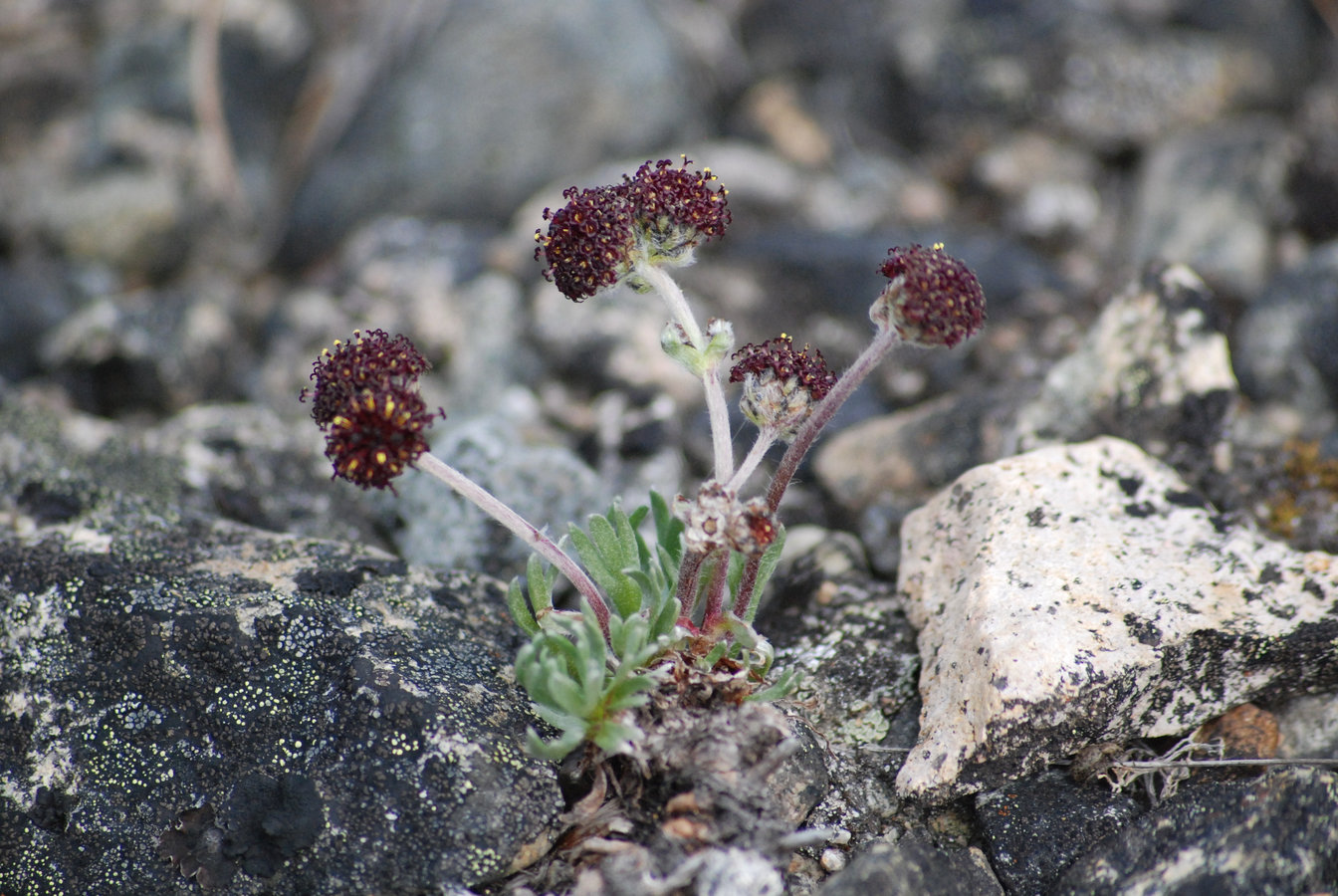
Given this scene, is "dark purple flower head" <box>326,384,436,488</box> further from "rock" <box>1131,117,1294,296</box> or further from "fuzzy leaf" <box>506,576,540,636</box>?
"rock" <box>1131,117,1294,296</box>

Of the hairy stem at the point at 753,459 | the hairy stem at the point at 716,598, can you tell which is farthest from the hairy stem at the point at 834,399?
the hairy stem at the point at 716,598

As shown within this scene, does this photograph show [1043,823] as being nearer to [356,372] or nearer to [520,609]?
[520,609]

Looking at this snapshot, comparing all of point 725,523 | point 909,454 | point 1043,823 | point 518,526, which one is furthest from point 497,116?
point 1043,823

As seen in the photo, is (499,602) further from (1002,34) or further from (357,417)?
(1002,34)

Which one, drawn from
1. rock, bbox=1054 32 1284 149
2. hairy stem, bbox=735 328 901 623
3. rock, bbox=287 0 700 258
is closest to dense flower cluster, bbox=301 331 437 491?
hairy stem, bbox=735 328 901 623

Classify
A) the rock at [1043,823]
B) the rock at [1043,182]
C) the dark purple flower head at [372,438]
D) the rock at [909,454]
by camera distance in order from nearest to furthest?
the dark purple flower head at [372,438], the rock at [1043,823], the rock at [909,454], the rock at [1043,182]

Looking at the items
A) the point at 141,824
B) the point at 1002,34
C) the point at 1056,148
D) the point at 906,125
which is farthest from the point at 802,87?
the point at 141,824

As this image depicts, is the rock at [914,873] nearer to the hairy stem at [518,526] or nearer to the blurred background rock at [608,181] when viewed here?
the hairy stem at [518,526]

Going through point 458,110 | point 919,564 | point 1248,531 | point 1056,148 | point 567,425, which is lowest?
point 1248,531
